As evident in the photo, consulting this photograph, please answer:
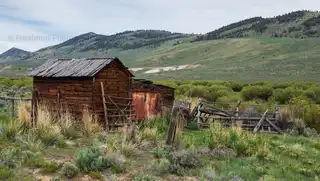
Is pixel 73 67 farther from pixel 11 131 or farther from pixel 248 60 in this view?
pixel 248 60

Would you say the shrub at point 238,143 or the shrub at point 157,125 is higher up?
the shrub at point 238,143

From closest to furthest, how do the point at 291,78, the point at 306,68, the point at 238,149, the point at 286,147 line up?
the point at 238,149 → the point at 286,147 → the point at 291,78 → the point at 306,68

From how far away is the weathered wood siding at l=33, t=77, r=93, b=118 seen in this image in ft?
49.5

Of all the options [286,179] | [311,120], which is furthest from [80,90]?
[311,120]

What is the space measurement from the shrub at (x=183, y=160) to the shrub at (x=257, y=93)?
25.5m

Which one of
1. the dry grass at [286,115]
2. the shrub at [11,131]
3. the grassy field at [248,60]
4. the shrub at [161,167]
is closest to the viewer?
the shrub at [161,167]

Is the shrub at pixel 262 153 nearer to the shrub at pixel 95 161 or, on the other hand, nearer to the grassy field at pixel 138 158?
the grassy field at pixel 138 158

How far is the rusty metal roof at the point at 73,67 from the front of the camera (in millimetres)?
15102

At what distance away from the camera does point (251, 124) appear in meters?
17.7

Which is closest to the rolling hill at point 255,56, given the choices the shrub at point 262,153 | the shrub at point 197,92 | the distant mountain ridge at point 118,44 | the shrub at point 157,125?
the distant mountain ridge at point 118,44

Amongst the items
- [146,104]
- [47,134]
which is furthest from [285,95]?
[47,134]

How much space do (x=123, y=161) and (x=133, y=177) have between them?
0.78 metres

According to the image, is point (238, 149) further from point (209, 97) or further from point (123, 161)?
point (209, 97)

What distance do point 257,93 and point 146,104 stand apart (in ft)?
51.9
